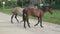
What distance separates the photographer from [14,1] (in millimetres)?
84875

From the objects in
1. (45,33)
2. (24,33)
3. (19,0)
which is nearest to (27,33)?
(24,33)

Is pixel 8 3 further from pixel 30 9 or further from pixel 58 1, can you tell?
pixel 30 9

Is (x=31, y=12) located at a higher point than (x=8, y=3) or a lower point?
higher

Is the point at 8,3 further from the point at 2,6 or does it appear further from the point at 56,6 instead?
the point at 56,6

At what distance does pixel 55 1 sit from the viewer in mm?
71688

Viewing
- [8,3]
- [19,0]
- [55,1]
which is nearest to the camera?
[55,1]

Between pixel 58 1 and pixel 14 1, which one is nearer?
pixel 58 1

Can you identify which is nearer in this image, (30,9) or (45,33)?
(45,33)

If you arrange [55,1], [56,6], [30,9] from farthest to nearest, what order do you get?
[55,1] → [56,6] → [30,9]

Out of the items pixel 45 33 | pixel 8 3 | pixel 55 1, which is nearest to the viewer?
pixel 45 33

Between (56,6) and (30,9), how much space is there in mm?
48763

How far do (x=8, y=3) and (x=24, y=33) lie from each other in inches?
3001

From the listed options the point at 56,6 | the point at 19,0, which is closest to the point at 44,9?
the point at 56,6

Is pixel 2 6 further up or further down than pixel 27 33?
further down
